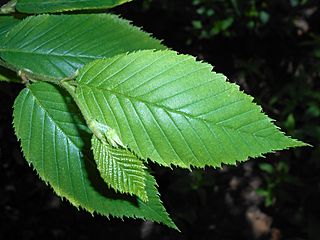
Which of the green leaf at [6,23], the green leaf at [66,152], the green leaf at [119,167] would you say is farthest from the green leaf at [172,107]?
the green leaf at [6,23]

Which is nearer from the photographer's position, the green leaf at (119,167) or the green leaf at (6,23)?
the green leaf at (119,167)

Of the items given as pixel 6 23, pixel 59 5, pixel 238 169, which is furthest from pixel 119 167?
pixel 238 169

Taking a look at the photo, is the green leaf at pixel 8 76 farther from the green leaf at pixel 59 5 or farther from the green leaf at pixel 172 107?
the green leaf at pixel 172 107

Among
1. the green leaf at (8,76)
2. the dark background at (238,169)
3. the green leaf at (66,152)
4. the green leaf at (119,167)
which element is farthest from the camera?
the dark background at (238,169)

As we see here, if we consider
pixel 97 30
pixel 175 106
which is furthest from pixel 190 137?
pixel 97 30

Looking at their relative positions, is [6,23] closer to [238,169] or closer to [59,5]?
[59,5]

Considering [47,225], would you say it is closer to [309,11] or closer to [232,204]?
[232,204]
